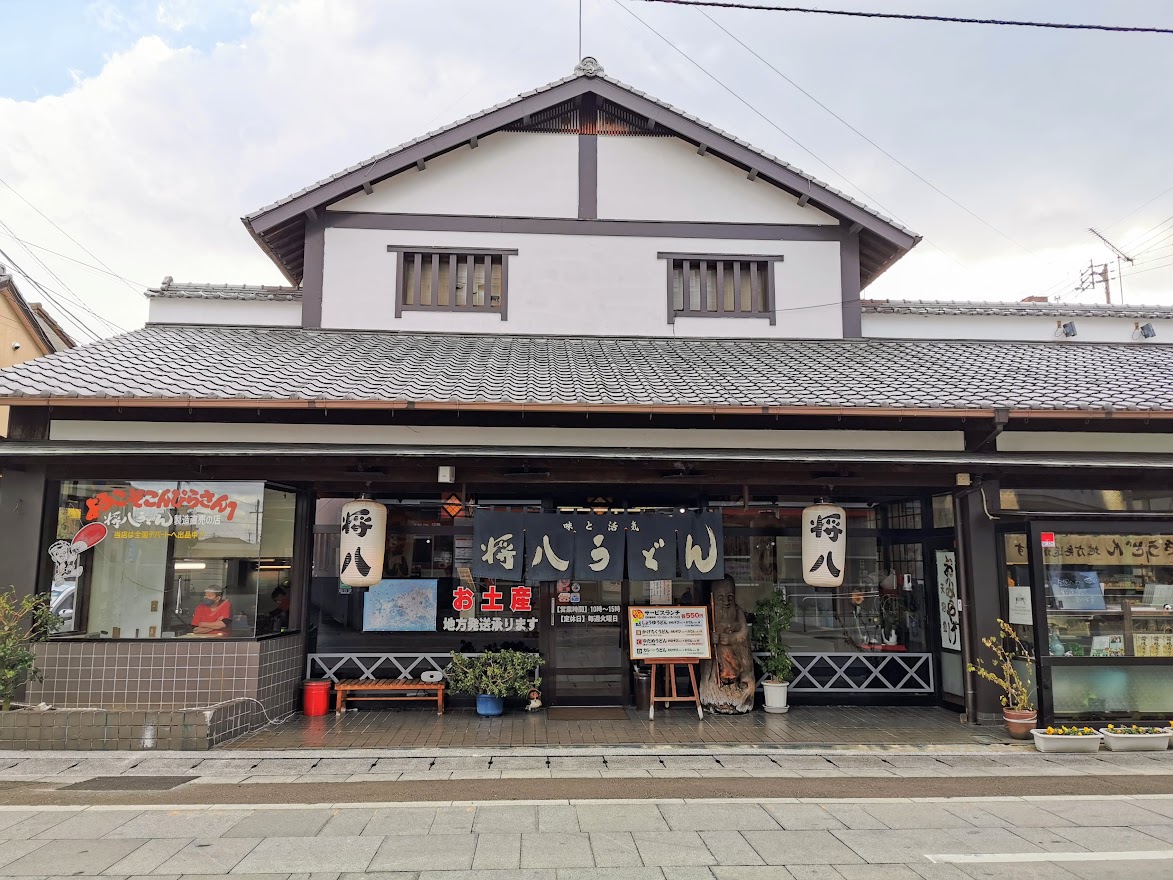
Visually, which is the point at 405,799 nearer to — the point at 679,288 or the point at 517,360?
the point at 517,360

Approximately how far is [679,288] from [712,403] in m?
4.59

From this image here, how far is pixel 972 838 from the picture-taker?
20.4 feet

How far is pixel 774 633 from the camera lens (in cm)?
1112

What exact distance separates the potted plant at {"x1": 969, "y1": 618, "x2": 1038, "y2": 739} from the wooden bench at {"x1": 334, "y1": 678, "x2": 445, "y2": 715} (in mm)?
7214

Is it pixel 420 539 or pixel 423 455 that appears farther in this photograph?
pixel 420 539

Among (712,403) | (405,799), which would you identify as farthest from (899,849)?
(712,403)

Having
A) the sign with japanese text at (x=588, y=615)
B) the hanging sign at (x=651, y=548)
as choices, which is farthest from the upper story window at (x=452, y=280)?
the sign with japanese text at (x=588, y=615)

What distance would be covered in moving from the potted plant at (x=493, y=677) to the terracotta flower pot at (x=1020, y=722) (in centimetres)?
602

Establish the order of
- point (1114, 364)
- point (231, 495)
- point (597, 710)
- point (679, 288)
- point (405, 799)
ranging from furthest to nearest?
1. point (679, 288)
2. point (1114, 364)
3. point (597, 710)
4. point (231, 495)
5. point (405, 799)

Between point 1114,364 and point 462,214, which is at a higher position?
point 462,214

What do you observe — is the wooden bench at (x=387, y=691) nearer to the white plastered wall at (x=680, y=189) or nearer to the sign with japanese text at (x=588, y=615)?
the sign with japanese text at (x=588, y=615)

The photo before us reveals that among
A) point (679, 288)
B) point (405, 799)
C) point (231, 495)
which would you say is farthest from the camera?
point (679, 288)

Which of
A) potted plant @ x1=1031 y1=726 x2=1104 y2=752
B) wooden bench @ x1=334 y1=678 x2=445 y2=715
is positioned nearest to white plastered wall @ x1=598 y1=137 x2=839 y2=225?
wooden bench @ x1=334 y1=678 x2=445 y2=715

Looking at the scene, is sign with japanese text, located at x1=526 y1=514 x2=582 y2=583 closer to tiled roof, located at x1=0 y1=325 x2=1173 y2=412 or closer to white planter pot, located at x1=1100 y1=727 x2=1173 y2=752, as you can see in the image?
tiled roof, located at x1=0 y1=325 x2=1173 y2=412
